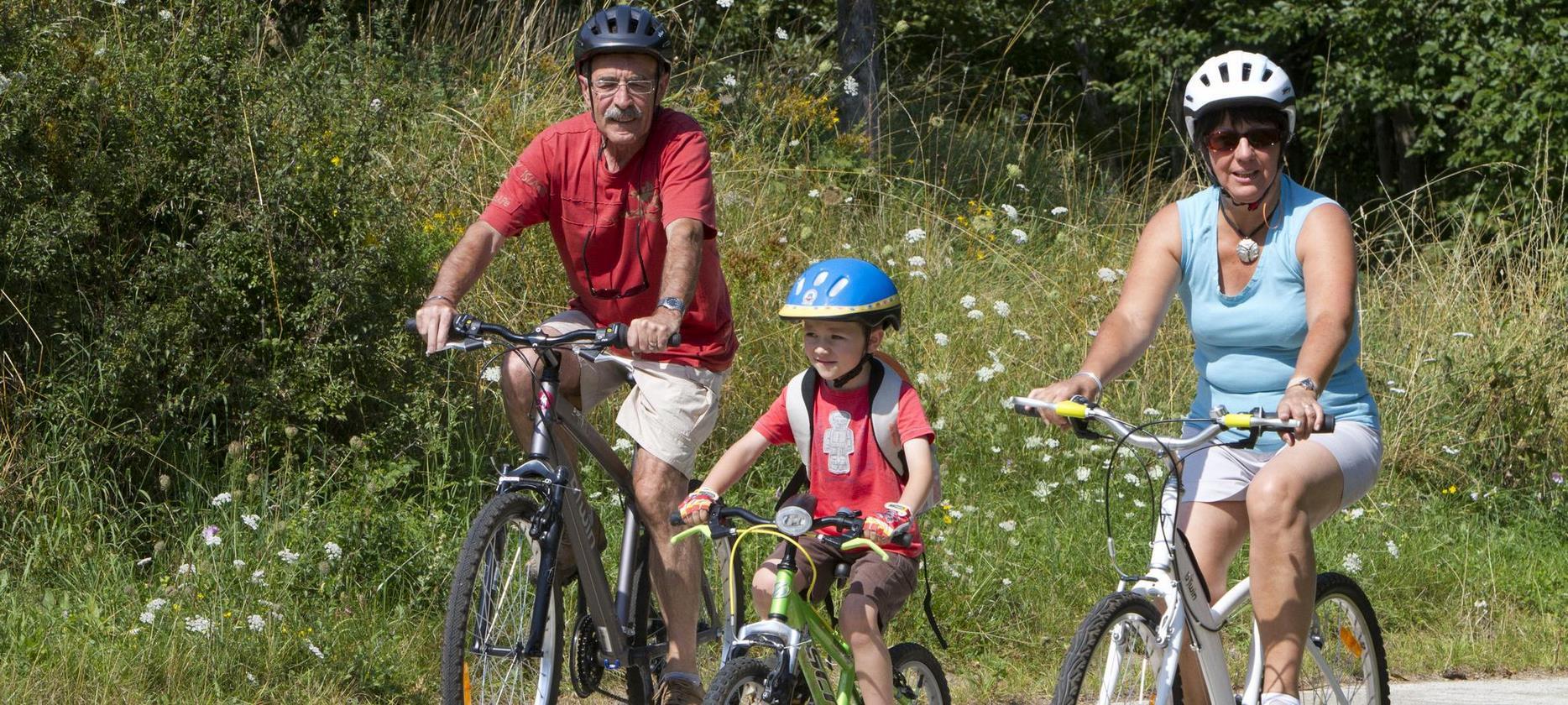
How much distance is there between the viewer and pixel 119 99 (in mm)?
6363

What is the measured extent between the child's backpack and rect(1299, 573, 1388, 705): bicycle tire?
107cm

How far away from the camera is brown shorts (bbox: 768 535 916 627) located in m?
4.11

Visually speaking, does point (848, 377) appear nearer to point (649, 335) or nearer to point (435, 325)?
point (649, 335)

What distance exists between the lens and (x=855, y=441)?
14.3 ft

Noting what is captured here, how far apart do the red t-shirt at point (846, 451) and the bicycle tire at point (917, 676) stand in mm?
387

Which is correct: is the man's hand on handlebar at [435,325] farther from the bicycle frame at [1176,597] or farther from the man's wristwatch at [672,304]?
the bicycle frame at [1176,597]

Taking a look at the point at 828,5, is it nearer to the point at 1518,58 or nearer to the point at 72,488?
the point at 1518,58

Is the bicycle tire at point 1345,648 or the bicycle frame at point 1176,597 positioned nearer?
the bicycle frame at point 1176,597

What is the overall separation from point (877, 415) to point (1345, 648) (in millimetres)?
1473

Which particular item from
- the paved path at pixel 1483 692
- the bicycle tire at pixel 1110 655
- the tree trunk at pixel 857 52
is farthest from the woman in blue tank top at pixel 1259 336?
the tree trunk at pixel 857 52

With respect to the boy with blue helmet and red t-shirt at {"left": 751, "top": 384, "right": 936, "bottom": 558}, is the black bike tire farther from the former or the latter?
red t-shirt at {"left": 751, "top": 384, "right": 936, "bottom": 558}

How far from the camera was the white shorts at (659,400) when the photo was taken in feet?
16.1

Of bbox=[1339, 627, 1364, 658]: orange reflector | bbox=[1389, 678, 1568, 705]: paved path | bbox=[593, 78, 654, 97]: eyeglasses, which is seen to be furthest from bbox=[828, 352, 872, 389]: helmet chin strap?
bbox=[1389, 678, 1568, 705]: paved path

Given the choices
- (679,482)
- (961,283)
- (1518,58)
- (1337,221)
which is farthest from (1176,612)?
(1518,58)
